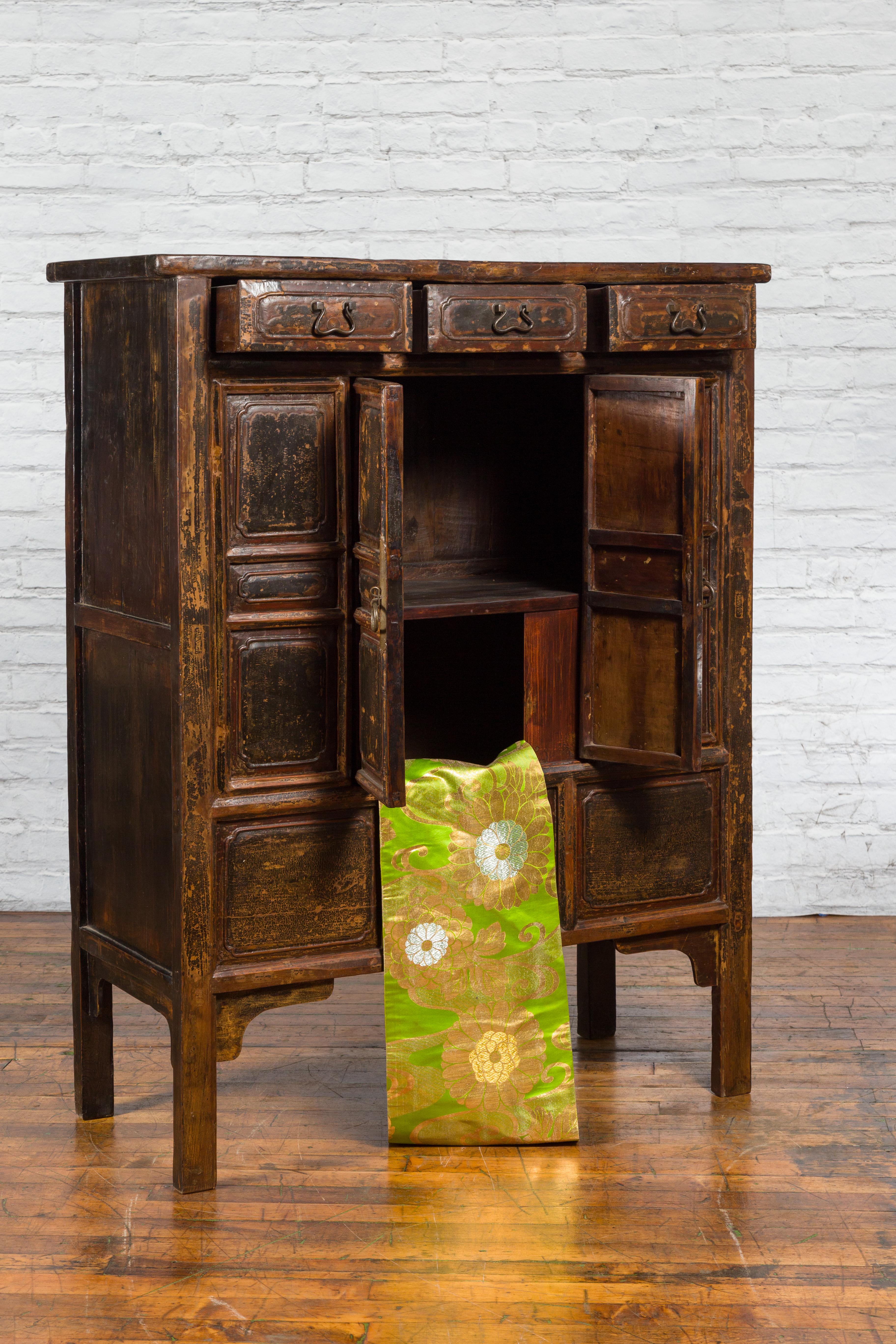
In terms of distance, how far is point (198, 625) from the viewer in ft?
9.30

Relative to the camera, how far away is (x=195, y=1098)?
293cm

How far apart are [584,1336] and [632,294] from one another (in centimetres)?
179

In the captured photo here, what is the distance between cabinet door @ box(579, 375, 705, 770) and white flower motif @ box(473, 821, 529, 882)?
0.74 ft

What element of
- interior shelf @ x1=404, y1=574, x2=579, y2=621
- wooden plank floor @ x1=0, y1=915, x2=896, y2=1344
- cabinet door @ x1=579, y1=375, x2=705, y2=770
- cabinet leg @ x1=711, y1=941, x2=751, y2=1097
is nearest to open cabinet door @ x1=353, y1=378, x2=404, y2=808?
interior shelf @ x1=404, y1=574, x2=579, y2=621

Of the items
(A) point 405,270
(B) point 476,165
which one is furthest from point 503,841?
(B) point 476,165

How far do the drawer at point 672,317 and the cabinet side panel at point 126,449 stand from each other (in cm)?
81

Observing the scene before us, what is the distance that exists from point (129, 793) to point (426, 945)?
62 centimetres

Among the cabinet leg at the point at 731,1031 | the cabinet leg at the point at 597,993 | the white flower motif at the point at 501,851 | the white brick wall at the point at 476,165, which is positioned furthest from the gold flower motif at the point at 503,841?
the white brick wall at the point at 476,165

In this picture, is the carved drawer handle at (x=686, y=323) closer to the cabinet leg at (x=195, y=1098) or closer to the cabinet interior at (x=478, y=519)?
the cabinet interior at (x=478, y=519)

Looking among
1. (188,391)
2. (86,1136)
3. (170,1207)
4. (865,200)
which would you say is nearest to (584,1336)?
(170,1207)

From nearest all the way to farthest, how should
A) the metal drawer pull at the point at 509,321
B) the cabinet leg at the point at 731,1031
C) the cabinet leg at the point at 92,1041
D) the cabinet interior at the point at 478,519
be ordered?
the metal drawer pull at the point at 509,321
the cabinet leg at the point at 92,1041
the cabinet leg at the point at 731,1031
the cabinet interior at the point at 478,519

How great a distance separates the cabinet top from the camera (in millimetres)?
2746

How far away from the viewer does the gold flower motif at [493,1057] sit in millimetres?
3107

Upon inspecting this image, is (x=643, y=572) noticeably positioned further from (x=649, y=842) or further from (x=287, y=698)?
(x=287, y=698)
